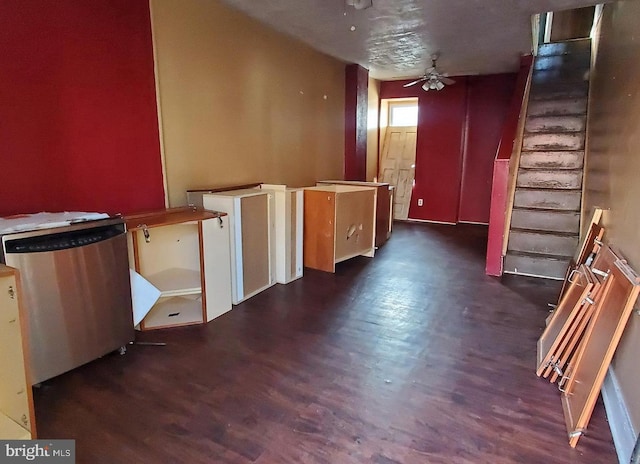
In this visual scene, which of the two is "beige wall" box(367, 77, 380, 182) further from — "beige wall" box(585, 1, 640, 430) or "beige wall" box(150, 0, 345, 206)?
"beige wall" box(585, 1, 640, 430)

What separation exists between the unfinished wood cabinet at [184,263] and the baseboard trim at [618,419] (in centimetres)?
254

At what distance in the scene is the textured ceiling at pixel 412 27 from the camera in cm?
359

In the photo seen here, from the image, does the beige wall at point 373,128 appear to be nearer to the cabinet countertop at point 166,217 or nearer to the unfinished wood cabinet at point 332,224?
the unfinished wood cabinet at point 332,224

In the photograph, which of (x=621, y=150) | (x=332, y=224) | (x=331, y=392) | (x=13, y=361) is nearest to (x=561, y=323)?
(x=621, y=150)

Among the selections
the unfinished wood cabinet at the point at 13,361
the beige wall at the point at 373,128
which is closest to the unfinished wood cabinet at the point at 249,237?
the unfinished wood cabinet at the point at 13,361

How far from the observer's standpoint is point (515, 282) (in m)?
4.03

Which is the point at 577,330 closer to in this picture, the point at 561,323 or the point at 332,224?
the point at 561,323

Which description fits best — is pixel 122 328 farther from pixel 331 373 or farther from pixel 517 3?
pixel 517 3

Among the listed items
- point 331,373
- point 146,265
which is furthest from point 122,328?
point 331,373

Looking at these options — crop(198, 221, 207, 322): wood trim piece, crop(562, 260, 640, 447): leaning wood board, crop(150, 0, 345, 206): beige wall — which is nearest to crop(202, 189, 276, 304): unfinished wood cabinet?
crop(198, 221, 207, 322): wood trim piece

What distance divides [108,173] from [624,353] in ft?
10.9

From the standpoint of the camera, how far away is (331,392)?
2.21m

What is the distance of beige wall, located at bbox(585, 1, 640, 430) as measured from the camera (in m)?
2.00

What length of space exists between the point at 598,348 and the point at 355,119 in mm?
4875
